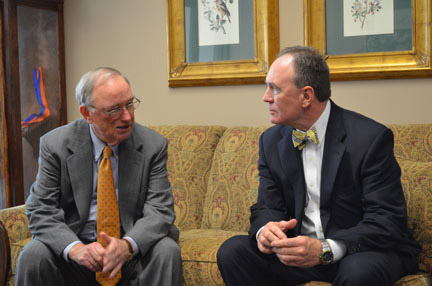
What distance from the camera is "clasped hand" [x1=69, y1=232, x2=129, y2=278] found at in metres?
2.19

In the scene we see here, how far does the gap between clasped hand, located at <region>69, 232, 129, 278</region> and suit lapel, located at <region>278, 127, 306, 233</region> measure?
0.73m

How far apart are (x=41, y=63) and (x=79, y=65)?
0.29 metres

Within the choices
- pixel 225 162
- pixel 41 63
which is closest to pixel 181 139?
pixel 225 162

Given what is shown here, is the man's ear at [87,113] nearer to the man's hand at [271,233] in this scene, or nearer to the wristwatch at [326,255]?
the man's hand at [271,233]

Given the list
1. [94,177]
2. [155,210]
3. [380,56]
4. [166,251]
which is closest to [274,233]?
[166,251]

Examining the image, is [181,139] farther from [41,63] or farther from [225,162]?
[41,63]

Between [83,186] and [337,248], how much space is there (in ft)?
3.72

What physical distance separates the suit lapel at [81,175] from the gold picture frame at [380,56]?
60.2 inches

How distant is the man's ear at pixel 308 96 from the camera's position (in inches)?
87.7

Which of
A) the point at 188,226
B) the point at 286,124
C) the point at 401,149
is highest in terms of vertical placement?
the point at 286,124

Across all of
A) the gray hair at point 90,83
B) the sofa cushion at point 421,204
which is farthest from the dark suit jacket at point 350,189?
the gray hair at point 90,83

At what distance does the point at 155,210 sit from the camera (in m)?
2.42

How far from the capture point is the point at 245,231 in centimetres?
287

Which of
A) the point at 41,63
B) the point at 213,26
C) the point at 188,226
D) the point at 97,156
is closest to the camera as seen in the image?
the point at 97,156
